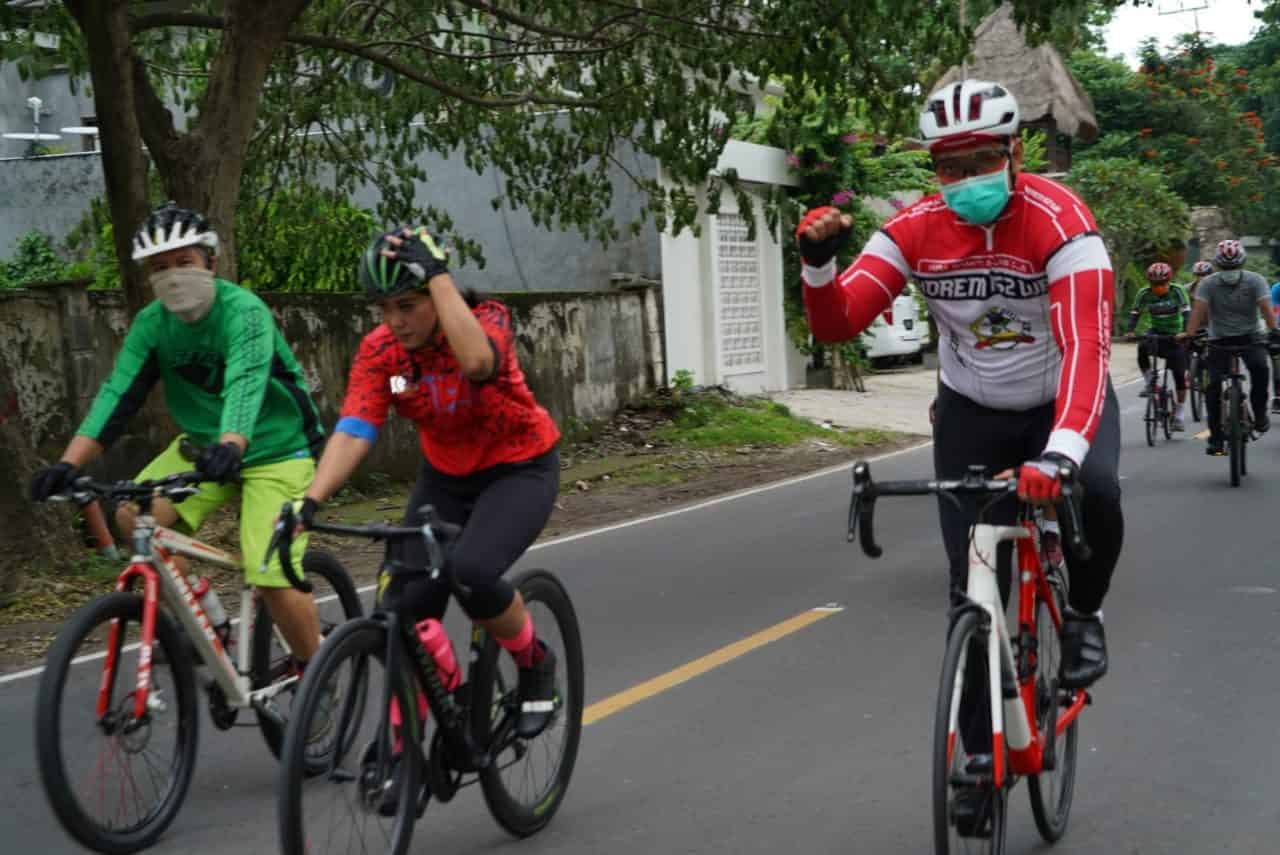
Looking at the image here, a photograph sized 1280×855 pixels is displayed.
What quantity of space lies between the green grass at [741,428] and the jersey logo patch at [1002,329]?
13.3 m

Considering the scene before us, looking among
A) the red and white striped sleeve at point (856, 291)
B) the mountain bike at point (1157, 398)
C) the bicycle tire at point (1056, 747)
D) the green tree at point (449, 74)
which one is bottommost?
the mountain bike at point (1157, 398)

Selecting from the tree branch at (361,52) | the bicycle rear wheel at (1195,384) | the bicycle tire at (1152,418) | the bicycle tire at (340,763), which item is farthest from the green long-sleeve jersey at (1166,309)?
the bicycle tire at (340,763)

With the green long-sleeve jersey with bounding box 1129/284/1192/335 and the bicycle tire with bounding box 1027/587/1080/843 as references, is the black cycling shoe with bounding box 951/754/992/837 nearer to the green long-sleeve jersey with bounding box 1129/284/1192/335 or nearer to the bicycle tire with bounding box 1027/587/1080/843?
the bicycle tire with bounding box 1027/587/1080/843

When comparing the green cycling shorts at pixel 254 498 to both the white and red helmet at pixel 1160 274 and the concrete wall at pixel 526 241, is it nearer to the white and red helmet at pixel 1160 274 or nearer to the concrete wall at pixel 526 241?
the white and red helmet at pixel 1160 274

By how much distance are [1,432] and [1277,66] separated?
152ft

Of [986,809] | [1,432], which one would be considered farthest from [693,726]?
[1,432]

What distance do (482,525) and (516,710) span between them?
25.2 inches

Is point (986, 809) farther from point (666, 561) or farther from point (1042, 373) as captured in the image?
point (666, 561)

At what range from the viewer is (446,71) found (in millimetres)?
14812

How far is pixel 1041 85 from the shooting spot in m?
45.0

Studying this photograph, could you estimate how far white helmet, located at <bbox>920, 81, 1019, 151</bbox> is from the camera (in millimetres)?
4555

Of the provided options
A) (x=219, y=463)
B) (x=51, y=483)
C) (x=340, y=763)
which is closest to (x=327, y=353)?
(x=51, y=483)

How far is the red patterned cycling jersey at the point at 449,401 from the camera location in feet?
15.5

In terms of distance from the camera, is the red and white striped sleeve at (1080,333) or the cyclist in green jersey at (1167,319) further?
the cyclist in green jersey at (1167,319)
